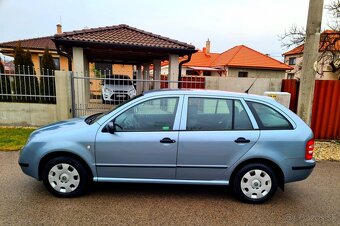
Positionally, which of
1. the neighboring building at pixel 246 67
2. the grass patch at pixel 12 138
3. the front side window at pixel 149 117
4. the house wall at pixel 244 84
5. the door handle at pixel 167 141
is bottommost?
the grass patch at pixel 12 138

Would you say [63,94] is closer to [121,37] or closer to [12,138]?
[12,138]

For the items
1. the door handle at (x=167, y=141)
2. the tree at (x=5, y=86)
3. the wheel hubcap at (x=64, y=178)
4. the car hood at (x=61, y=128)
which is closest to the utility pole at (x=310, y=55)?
the door handle at (x=167, y=141)

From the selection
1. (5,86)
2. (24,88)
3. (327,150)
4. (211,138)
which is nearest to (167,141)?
(211,138)

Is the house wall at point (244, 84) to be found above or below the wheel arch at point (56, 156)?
above

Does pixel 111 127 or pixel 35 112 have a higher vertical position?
pixel 111 127

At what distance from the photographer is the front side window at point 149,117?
10.5 ft

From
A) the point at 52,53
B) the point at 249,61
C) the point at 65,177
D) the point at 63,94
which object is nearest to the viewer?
the point at 65,177

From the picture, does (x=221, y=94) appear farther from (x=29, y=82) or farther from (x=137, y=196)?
(x=29, y=82)

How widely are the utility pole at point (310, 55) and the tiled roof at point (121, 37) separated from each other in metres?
4.57

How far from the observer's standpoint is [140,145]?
10.2 ft

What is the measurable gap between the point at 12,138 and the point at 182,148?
17.0ft

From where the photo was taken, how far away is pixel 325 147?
614cm

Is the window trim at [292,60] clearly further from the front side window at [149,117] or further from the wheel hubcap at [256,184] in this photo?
the front side window at [149,117]

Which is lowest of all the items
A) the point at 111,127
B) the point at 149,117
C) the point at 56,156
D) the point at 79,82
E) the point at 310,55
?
the point at 56,156
